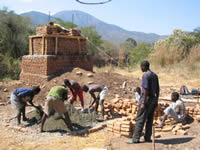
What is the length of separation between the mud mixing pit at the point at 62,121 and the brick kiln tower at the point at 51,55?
10.9 ft

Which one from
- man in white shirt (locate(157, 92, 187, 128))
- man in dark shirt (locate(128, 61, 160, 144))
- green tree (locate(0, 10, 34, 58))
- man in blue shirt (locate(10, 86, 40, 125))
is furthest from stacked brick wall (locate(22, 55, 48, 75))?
green tree (locate(0, 10, 34, 58))

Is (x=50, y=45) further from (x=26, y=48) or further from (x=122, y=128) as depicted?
(x=26, y=48)

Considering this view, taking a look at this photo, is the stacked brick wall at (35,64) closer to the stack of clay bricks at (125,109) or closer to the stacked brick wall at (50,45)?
the stacked brick wall at (50,45)

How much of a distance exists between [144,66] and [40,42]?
664 cm

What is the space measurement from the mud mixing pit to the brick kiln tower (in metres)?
3.32

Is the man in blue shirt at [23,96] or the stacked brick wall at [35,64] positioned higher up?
the stacked brick wall at [35,64]

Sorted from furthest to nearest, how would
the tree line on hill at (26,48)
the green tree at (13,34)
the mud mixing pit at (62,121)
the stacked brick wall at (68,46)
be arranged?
the green tree at (13,34) → the tree line on hill at (26,48) → the stacked brick wall at (68,46) → the mud mixing pit at (62,121)

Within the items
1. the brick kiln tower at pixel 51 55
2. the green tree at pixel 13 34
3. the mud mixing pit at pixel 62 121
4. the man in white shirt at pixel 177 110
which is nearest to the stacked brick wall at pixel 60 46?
the brick kiln tower at pixel 51 55

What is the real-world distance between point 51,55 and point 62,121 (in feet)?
14.4

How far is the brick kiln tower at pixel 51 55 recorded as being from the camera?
9.16 metres

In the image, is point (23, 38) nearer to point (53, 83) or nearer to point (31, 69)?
point (31, 69)

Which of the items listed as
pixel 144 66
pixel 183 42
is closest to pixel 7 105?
pixel 144 66

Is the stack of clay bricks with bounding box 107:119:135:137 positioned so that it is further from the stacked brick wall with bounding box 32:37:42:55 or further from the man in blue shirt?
the stacked brick wall with bounding box 32:37:42:55

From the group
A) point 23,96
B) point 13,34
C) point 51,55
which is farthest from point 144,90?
point 13,34
